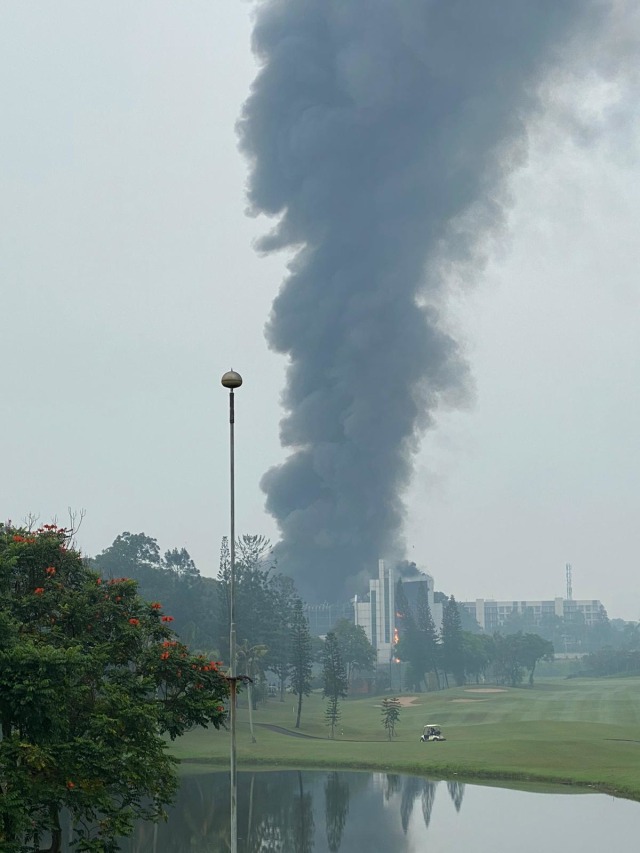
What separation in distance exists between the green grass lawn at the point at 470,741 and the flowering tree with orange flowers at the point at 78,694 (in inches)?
1688

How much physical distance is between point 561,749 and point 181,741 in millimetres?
36831

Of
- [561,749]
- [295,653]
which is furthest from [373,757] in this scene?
[295,653]

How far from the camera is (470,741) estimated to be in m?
97.9

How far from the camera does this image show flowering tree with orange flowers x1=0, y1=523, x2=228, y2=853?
31266 mm

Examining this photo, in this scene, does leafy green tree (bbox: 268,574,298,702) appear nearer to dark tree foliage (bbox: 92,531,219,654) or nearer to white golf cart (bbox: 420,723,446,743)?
dark tree foliage (bbox: 92,531,219,654)

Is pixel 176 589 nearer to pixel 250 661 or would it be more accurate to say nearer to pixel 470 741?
pixel 250 661

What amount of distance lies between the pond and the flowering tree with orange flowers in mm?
20920

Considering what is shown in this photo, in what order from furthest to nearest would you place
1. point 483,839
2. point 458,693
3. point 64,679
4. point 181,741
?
point 458,693
point 181,741
point 483,839
point 64,679

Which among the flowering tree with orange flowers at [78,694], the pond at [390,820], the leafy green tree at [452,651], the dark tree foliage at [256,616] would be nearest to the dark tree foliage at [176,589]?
the dark tree foliage at [256,616]

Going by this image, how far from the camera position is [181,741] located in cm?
10650

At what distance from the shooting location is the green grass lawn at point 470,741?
81.6 metres

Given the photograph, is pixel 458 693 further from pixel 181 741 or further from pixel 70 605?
pixel 70 605

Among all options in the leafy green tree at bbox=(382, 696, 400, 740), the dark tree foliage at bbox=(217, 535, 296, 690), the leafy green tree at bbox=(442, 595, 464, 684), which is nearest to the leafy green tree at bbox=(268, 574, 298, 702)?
the dark tree foliage at bbox=(217, 535, 296, 690)

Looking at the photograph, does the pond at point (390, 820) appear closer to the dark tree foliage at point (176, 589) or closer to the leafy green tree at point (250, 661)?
the leafy green tree at point (250, 661)
